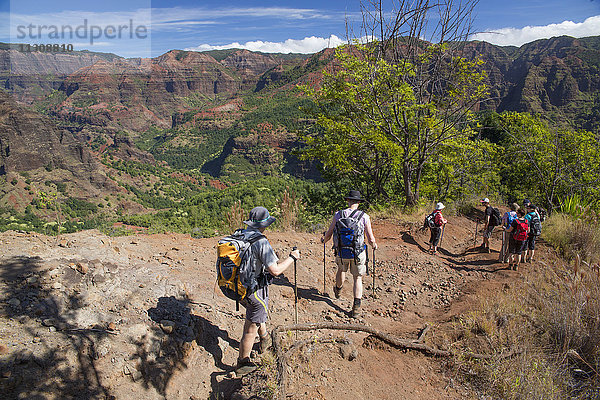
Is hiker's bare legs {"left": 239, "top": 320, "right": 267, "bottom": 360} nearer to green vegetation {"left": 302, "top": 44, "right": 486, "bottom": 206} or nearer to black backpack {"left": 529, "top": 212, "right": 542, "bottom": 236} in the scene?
black backpack {"left": 529, "top": 212, "right": 542, "bottom": 236}

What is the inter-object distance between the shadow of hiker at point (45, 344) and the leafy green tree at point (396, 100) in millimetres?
8215

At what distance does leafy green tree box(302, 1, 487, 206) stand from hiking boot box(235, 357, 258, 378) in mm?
7445

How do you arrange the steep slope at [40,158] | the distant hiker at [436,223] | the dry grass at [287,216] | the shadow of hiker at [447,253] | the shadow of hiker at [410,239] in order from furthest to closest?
the steep slope at [40,158] < the dry grass at [287,216] < the shadow of hiker at [447,253] < the shadow of hiker at [410,239] < the distant hiker at [436,223]

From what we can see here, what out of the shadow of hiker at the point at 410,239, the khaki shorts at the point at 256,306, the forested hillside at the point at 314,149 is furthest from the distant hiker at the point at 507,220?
the khaki shorts at the point at 256,306

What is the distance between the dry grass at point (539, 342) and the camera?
118 inches

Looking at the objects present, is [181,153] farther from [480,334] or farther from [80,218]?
[480,334]

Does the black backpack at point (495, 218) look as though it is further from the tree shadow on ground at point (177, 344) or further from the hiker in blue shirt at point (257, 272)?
the tree shadow on ground at point (177, 344)

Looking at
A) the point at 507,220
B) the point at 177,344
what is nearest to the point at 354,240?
the point at 177,344

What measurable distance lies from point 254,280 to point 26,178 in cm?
7065

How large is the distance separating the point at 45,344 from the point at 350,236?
129 inches

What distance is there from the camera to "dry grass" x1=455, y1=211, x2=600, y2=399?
2990 millimetres

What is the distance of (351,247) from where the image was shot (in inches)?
174

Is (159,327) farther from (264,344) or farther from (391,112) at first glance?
(391,112)

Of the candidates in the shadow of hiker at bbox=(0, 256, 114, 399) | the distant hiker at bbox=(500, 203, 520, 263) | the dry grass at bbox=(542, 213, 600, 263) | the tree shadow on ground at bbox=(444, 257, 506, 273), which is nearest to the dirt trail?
the shadow of hiker at bbox=(0, 256, 114, 399)
